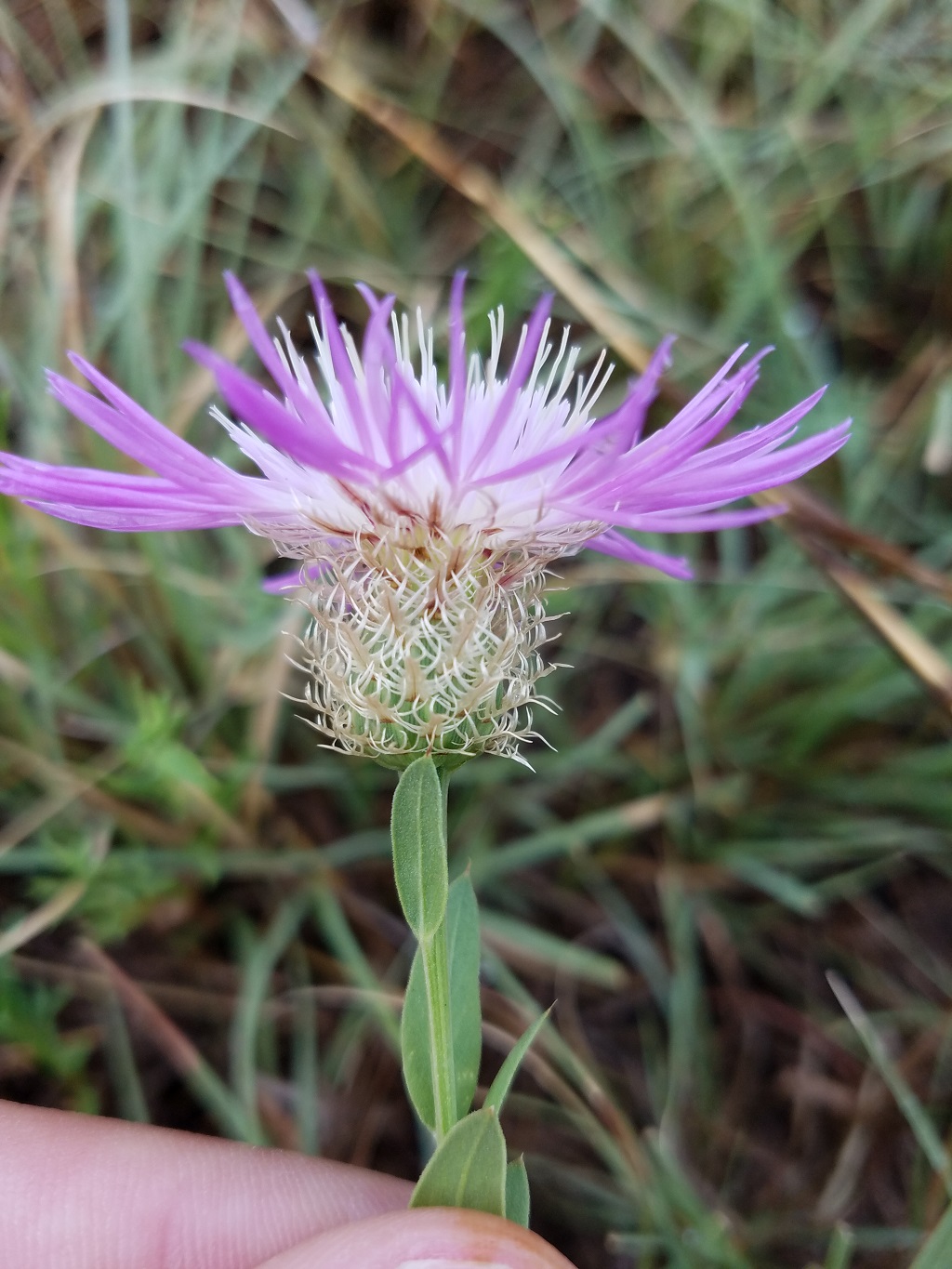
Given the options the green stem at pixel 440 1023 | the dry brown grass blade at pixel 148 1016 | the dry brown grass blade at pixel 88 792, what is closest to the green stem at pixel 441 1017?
the green stem at pixel 440 1023

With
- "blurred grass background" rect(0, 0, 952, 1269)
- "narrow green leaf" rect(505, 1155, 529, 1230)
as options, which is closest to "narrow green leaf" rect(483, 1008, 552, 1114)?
"narrow green leaf" rect(505, 1155, 529, 1230)

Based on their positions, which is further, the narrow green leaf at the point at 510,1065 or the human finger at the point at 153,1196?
the human finger at the point at 153,1196

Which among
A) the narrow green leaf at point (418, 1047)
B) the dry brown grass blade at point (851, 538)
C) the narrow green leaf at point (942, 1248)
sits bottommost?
the narrow green leaf at point (942, 1248)

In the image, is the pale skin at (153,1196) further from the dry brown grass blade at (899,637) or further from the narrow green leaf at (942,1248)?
the dry brown grass blade at (899,637)

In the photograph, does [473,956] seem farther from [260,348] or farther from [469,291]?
[469,291]

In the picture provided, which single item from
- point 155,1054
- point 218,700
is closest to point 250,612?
point 218,700

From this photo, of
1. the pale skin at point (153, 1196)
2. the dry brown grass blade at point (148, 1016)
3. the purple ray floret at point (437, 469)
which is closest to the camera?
the purple ray floret at point (437, 469)
